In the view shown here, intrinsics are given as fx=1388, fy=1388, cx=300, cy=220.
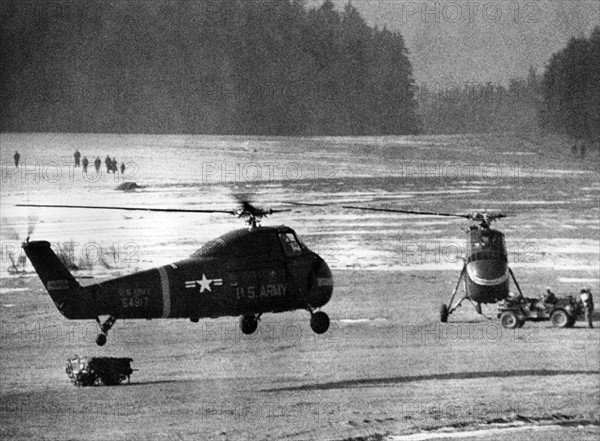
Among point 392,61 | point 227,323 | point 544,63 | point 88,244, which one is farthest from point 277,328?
point 88,244

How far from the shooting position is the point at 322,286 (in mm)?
33188

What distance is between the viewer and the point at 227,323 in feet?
550

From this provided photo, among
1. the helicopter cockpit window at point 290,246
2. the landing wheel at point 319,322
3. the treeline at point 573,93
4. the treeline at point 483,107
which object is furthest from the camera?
the treeline at point 483,107

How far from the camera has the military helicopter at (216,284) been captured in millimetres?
31922

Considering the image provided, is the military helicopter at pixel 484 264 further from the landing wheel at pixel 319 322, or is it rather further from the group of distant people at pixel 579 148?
the group of distant people at pixel 579 148

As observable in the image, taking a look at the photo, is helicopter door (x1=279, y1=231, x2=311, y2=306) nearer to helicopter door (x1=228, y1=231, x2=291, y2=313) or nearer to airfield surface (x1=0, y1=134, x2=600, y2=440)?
helicopter door (x1=228, y1=231, x2=291, y2=313)

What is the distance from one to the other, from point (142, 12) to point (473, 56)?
61622 millimetres

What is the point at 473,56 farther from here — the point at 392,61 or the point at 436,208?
the point at 392,61

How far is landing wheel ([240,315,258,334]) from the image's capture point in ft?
103

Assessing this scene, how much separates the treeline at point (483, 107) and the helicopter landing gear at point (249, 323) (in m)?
76.6

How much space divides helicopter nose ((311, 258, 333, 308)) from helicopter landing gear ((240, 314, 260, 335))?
4.76ft

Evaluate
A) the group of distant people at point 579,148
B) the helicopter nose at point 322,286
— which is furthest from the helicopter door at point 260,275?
the group of distant people at point 579,148

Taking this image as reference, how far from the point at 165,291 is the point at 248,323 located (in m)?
2.44

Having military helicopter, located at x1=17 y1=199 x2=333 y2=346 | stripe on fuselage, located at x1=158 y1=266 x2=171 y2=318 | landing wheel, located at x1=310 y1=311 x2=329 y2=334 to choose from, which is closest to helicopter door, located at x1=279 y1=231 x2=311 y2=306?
military helicopter, located at x1=17 y1=199 x2=333 y2=346
